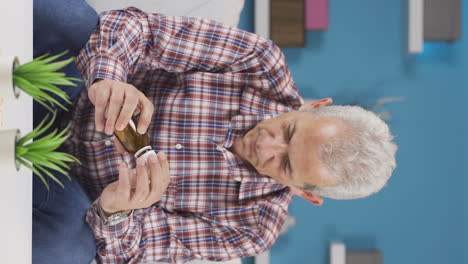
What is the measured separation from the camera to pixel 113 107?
0.91 meters

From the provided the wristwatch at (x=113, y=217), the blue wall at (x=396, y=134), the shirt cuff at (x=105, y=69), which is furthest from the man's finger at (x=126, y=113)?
the blue wall at (x=396, y=134)

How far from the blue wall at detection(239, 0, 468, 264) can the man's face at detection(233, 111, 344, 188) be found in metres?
0.91

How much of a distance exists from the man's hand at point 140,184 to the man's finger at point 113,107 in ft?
0.26

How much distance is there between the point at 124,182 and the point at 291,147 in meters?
0.46

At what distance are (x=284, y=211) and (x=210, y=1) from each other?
0.77 meters

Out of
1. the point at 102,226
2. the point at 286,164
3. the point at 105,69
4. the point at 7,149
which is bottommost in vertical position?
the point at 102,226

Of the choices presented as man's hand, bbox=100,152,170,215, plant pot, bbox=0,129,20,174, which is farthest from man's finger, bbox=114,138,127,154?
plant pot, bbox=0,129,20,174

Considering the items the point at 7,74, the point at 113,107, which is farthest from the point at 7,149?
the point at 113,107

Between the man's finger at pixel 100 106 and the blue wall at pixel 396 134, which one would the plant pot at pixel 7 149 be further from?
the blue wall at pixel 396 134

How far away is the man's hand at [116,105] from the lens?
2.99 feet

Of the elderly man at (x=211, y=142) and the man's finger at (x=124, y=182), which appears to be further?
the elderly man at (x=211, y=142)

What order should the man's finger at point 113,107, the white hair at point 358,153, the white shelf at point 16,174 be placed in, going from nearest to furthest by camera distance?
the white shelf at point 16,174
the man's finger at point 113,107
the white hair at point 358,153

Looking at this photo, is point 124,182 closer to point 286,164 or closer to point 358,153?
point 286,164

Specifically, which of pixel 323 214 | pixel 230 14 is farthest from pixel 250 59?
pixel 323 214
